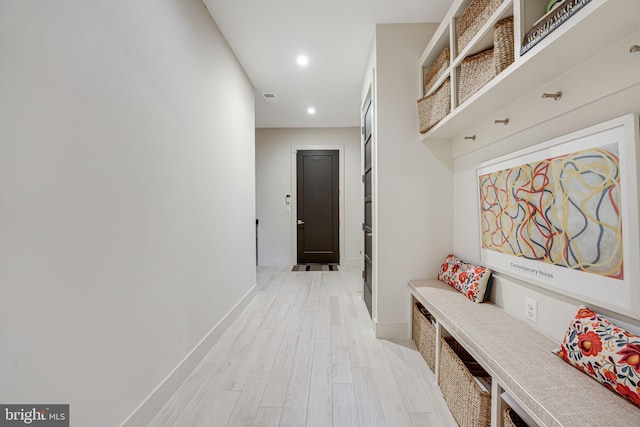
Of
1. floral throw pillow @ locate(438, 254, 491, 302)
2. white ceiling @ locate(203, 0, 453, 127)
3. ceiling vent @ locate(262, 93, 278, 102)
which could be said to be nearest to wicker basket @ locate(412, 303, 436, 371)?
floral throw pillow @ locate(438, 254, 491, 302)

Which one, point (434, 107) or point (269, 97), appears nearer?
point (434, 107)

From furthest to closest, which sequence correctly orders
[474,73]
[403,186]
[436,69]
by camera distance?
1. [403,186]
2. [436,69]
3. [474,73]

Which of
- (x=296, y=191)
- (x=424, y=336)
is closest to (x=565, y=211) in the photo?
(x=424, y=336)

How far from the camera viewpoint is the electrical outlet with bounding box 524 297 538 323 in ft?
4.73

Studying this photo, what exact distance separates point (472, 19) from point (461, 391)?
76.7 inches

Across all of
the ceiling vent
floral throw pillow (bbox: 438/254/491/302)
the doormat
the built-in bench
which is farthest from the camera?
the doormat

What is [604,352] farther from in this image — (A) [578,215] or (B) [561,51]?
(B) [561,51]

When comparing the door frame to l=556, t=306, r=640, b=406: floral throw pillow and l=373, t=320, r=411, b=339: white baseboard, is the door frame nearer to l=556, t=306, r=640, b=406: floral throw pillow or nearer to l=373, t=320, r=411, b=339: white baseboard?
l=373, t=320, r=411, b=339: white baseboard

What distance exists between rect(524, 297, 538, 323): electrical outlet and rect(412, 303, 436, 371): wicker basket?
1.95ft

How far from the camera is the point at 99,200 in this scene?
1.19 metres

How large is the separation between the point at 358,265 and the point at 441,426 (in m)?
4.14

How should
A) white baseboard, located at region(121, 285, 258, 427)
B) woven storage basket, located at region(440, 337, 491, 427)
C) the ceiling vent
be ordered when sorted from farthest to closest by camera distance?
the ceiling vent < white baseboard, located at region(121, 285, 258, 427) < woven storage basket, located at region(440, 337, 491, 427)

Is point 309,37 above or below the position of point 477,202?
above

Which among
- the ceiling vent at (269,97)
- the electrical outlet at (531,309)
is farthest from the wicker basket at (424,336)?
the ceiling vent at (269,97)
